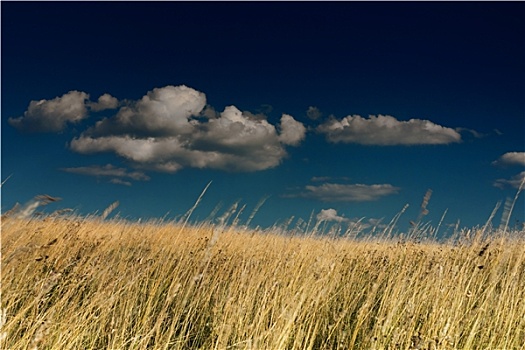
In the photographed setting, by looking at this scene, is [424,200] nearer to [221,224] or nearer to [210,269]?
[221,224]

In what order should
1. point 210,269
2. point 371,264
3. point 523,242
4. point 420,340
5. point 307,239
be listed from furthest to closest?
point 523,242
point 307,239
point 371,264
point 210,269
point 420,340

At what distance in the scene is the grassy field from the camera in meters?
3.36

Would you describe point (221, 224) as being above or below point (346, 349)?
above

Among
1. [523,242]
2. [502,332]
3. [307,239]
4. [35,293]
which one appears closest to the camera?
[502,332]

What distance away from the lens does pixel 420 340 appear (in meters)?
2.85

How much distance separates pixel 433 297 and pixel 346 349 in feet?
4.17

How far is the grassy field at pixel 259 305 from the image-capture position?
336 centimetres

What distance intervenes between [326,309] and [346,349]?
0.53 m

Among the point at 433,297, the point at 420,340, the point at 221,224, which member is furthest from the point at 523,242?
the point at 221,224

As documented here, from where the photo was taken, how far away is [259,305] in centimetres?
407

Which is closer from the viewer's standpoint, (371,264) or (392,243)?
(371,264)

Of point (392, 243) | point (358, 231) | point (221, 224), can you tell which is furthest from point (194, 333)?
point (392, 243)

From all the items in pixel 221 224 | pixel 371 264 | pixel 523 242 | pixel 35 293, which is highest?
pixel 523 242

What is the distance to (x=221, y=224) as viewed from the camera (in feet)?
9.41
